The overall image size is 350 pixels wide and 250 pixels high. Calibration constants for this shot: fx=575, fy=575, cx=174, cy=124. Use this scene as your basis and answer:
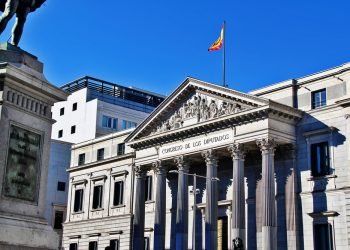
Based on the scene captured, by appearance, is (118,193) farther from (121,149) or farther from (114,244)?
(114,244)

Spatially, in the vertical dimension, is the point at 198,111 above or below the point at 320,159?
above

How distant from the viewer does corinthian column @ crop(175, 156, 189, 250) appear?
44.1 m

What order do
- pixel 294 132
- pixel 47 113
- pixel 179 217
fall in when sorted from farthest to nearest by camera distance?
1. pixel 179 217
2. pixel 294 132
3. pixel 47 113

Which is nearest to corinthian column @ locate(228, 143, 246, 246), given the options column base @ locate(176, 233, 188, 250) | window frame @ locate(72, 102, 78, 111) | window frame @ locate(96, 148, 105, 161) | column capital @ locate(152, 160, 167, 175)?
column base @ locate(176, 233, 188, 250)

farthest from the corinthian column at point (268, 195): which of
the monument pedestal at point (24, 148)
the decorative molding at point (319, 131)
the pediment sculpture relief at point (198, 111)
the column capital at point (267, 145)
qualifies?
the monument pedestal at point (24, 148)

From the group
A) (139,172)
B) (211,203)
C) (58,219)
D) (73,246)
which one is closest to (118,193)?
(139,172)

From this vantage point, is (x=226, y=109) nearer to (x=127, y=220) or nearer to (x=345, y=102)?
(x=345, y=102)

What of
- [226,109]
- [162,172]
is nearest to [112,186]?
[162,172]

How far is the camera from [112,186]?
56.0m

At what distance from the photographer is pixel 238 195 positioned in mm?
40000

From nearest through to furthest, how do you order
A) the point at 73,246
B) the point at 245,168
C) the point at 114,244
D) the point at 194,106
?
the point at 245,168 → the point at 194,106 → the point at 114,244 → the point at 73,246

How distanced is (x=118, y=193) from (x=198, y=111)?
14.6 meters

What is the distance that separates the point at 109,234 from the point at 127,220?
308cm

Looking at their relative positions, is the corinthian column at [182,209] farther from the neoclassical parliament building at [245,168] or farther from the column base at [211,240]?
the column base at [211,240]
